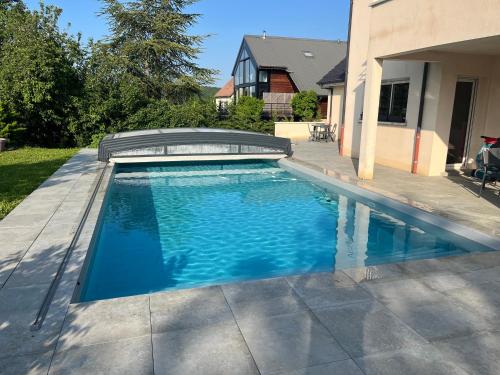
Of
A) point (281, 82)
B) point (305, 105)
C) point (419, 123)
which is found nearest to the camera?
point (419, 123)

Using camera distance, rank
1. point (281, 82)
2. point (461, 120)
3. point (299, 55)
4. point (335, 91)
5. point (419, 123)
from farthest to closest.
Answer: point (299, 55) < point (281, 82) < point (335, 91) < point (461, 120) < point (419, 123)

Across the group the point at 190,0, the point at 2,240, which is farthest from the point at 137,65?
the point at 2,240

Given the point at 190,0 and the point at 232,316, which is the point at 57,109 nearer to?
the point at 190,0

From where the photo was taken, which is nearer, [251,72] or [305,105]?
[305,105]

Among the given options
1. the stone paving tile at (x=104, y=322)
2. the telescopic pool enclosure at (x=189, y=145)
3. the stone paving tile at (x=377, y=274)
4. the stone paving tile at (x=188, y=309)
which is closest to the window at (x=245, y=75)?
the telescopic pool enclosure at (x=189, y=145)

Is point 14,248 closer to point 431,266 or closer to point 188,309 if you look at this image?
point 188,309

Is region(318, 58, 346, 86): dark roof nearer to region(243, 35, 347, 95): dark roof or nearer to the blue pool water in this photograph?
region(243, 35, 347, 95): dark roof

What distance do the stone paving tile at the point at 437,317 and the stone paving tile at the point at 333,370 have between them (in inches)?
29.8

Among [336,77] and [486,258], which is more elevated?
[336,77]

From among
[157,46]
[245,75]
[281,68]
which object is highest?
[157,46]

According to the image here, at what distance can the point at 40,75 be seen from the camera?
1407 cm

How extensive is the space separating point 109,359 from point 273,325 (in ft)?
4.08

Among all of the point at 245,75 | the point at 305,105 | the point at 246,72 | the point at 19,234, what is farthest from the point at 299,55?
the point at 19,234

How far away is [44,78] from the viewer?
1420 cm
